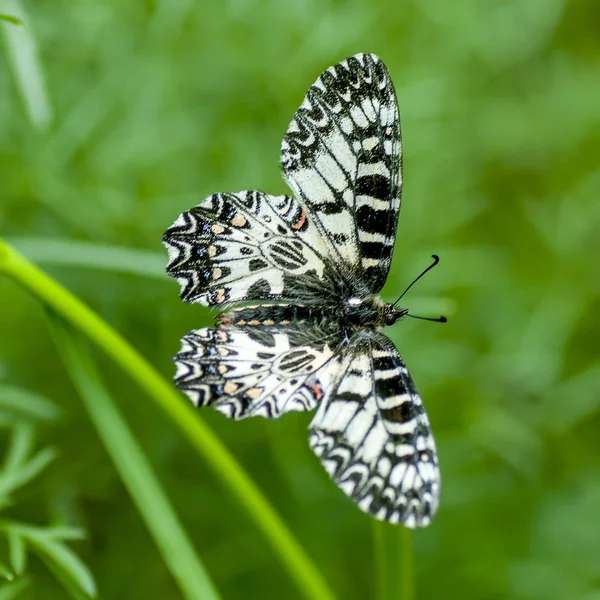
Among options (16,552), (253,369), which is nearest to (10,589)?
(16,552)

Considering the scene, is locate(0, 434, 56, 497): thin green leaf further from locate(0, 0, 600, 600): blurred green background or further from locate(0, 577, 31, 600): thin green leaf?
locate(0, 0, 600, 600): blurred green background

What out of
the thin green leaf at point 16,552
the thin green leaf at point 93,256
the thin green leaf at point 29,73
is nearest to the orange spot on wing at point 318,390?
the thin green leaf at point 93,256

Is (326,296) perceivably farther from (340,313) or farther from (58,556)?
(58,556)

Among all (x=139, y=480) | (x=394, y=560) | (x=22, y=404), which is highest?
→ (x=22, y=404)

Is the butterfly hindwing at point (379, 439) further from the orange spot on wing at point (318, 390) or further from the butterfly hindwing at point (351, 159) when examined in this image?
the butterfly hindwing at point (351, 159)

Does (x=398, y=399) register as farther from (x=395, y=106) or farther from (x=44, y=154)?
(x=44, y=154)

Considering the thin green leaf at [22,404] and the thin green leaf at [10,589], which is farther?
the thin green leaf at [22,404]

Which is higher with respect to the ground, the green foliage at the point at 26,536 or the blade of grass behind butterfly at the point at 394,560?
the green foliage at the point at 26,536
